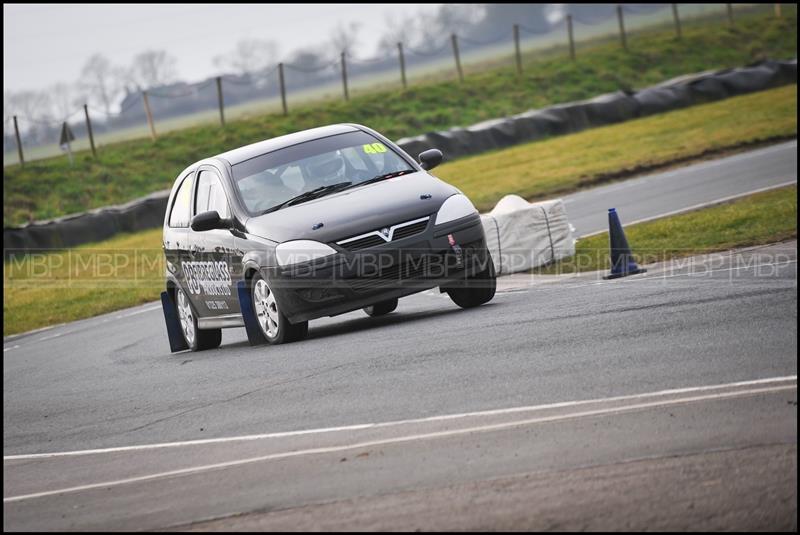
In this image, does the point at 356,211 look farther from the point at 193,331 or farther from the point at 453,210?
the point at 193,331

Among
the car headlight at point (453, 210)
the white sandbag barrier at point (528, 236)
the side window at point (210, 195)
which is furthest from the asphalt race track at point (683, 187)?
the car headlight at point (453, 210)

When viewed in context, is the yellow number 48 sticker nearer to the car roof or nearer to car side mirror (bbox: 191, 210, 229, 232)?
the car roof

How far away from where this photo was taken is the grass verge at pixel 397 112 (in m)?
44.2

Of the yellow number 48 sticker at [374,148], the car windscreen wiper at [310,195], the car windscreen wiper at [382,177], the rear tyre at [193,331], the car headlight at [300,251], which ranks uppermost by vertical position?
the yellow number 48 sticker at [374,148]

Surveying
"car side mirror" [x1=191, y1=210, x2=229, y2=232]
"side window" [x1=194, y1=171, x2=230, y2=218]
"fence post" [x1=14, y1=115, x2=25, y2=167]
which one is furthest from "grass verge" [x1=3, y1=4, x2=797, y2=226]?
"car side mirror" [x1=191, y1=210, x2=229, y2=232]

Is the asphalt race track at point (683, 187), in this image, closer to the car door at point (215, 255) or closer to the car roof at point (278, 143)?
the car roof at point (278, 143)

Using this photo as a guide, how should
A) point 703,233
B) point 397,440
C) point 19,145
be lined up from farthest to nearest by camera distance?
1. point 19,145
2. point 703,233
3. point 397,440

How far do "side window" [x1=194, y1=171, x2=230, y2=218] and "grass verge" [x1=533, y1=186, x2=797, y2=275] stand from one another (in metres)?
4.19

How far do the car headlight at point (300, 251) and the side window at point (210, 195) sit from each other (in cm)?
126

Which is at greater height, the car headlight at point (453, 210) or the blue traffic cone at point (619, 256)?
the car headlight at point (453, 210)

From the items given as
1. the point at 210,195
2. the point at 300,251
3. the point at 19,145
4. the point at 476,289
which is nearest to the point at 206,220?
the point at 210,195

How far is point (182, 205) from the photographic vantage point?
44.8 ft

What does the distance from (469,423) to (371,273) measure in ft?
13.2

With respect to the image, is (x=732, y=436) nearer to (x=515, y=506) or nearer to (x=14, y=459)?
(x=515, y=506)
